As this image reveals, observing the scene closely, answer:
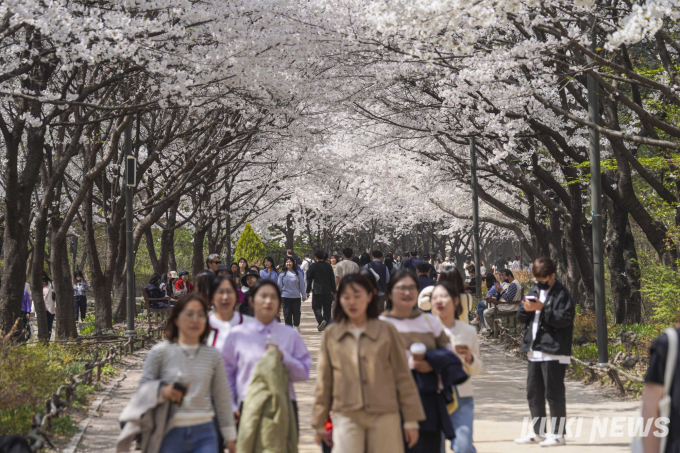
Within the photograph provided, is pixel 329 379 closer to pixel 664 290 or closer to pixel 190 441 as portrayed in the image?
pixel 190 441

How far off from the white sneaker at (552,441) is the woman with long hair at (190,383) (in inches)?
144

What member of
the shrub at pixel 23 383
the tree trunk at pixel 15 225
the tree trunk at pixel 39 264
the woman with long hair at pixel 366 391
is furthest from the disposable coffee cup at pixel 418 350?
the tree trunk at pixel 39 264

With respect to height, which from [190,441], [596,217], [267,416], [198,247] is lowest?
[190,441]

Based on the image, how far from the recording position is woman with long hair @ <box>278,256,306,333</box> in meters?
16.1

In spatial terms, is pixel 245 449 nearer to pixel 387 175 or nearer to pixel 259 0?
pixel 259 0

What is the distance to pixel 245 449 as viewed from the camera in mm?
4922

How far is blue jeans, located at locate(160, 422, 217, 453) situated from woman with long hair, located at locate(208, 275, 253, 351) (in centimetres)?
137

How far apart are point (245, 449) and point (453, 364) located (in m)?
1.42

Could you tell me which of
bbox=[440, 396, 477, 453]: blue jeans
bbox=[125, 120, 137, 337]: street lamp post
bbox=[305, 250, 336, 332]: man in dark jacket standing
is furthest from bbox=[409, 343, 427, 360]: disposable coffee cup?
bbox=[305, 250, 336, 332]: man in dark jacket standing

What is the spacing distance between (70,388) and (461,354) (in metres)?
5.09

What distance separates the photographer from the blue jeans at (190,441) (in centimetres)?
470

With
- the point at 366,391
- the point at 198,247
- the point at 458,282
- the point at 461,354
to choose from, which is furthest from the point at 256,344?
the point at 198,247

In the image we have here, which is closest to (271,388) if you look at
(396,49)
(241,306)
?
(241,306)

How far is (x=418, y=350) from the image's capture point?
508cm
